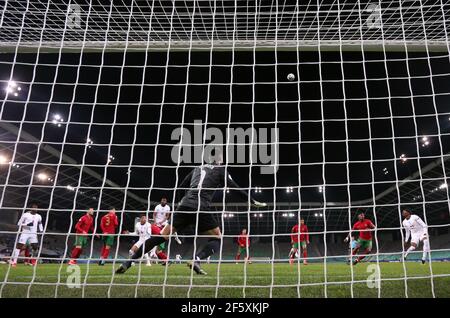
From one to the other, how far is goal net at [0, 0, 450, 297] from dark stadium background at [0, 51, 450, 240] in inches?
4.4

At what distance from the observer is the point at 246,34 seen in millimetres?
6898

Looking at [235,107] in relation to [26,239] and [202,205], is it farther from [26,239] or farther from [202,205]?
[26,239]

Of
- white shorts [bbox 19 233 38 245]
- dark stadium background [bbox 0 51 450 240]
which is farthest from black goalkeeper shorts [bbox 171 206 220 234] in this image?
white shorts [bbox 19 233 38 245]

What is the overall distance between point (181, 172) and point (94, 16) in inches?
643

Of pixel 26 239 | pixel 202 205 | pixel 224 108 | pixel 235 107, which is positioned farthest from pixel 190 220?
pixel 26 239

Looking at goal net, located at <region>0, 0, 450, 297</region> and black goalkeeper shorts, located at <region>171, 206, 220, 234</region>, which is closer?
goal net, located at <region>0, 0, 450, 297</region>

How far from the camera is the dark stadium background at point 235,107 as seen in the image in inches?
234

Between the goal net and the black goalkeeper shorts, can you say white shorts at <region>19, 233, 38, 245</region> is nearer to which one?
the goal net

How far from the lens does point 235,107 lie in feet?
37.4

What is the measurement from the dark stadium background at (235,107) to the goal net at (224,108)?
11 cm

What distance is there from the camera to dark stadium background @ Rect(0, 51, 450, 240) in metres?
5.94
